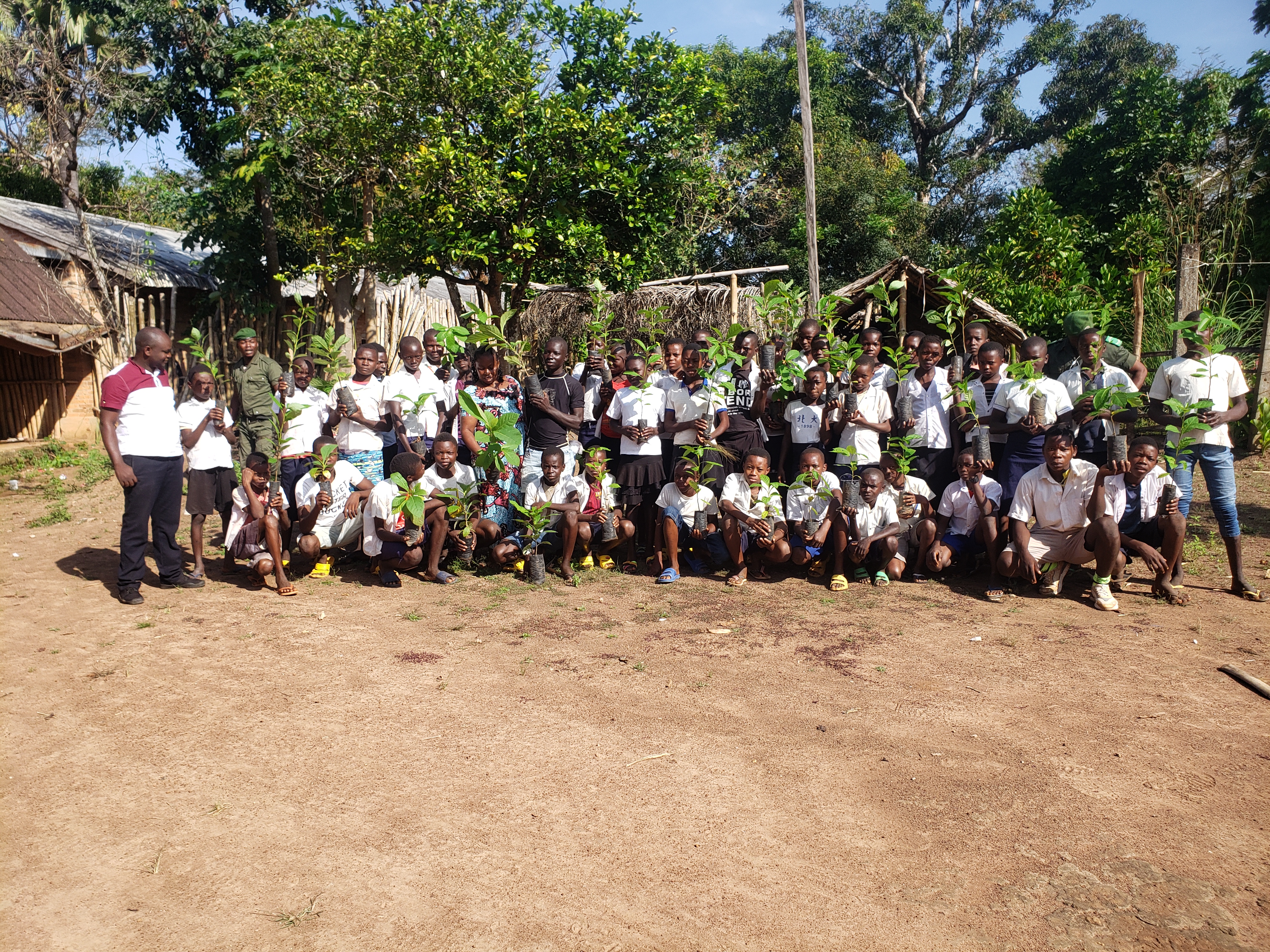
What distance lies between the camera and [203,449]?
20.4ft

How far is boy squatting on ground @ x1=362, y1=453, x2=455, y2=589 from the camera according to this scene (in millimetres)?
6270

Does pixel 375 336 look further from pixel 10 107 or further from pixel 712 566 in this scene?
pixel 712 566

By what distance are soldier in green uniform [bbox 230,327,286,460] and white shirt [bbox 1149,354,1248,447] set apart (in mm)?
6527

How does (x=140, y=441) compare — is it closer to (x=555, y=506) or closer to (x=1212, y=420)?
(x=555, y=506)

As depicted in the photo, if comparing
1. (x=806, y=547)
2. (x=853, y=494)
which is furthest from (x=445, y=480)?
(x=853, y=494)

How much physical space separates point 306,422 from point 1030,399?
5291mm

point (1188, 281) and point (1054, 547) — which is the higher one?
point (1188, 281)

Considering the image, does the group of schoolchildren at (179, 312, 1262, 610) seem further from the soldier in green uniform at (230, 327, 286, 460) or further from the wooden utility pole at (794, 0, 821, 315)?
the wooden utility pole at (794, 0, 821, 315)

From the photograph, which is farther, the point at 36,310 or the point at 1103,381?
the point at 36,310

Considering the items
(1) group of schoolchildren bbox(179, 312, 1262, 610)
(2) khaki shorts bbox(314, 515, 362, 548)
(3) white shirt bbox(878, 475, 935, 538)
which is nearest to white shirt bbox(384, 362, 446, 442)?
(1) group of schoolchildren bbox(179, 312, 1262, 610)

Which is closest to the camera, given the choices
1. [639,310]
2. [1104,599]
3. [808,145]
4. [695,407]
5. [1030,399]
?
[1104,599]

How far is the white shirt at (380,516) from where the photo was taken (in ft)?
20.5

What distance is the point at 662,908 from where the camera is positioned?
9.41 ft

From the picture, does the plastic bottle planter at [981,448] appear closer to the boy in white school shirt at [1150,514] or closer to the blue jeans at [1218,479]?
the boy in white school shirt at [1150,514]
